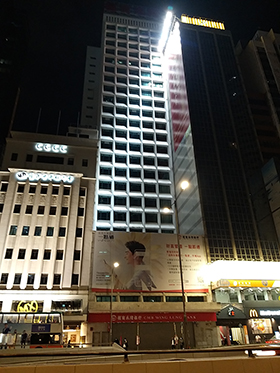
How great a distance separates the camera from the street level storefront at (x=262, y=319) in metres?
38.8

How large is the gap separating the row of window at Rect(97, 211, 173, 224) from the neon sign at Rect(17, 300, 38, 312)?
22.2 meters

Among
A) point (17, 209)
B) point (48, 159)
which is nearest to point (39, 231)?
point (17, 209)

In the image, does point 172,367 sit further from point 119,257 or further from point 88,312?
point 119,257

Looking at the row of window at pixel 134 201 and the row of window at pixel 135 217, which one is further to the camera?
the row of window at pixel 134 201

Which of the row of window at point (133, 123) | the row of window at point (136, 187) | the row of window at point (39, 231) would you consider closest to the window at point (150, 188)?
the row of window at point (136, 187)

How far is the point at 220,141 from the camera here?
2167 inches

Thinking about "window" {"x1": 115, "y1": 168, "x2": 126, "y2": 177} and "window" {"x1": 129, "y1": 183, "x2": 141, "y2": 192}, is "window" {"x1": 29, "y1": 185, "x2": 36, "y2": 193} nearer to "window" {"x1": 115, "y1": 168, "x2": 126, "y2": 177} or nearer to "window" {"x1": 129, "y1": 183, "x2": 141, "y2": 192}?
"window" {"x1": 115, "y1": 168, "x2": 126, "y2": 177}

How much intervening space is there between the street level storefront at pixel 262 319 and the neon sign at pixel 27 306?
29178 mm

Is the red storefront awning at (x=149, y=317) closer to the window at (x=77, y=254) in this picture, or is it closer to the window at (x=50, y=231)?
the window at (x=77, y=254)

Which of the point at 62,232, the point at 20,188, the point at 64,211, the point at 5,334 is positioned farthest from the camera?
the point at 20,188

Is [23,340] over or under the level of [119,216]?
under

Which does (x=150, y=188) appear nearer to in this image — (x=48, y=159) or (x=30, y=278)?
(x=48, y=159)

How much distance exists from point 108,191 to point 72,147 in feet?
41.4

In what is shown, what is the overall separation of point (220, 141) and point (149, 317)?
113ft
